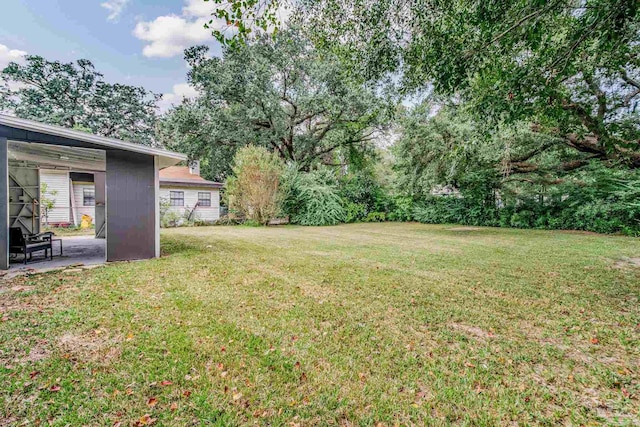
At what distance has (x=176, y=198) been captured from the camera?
16766 millimetres

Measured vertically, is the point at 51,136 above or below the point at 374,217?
above

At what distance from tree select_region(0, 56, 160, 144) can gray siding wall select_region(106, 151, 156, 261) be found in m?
19.7

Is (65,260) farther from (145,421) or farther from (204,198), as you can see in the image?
(204,198)

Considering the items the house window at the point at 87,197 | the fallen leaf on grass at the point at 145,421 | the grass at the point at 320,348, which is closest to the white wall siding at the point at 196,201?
the house window at the point at 87,197

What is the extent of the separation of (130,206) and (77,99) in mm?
22054

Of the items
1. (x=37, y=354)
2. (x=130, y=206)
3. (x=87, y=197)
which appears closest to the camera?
(x=37, y=354)

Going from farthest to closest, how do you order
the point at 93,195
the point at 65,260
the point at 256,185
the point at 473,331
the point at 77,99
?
the point at 77,99
the point at 93,195
the point at 256,185
the point at 65,260
the point at 473,331

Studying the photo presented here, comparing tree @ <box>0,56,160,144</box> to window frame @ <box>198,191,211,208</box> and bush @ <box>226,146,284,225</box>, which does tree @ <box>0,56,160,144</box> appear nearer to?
window frame @ <box>198,191,211,208</box>

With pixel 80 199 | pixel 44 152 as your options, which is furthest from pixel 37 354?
pixel 80 199

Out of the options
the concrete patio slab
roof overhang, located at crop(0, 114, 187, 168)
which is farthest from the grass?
roof overhang, located at crop(0, 114, 187, 168)

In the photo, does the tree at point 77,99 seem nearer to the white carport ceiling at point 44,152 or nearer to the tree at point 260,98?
the tree at point 260,98

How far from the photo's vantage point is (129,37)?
50.7 feet

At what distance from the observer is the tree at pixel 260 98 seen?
627 inches

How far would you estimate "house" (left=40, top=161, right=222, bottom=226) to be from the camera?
1459 cm
